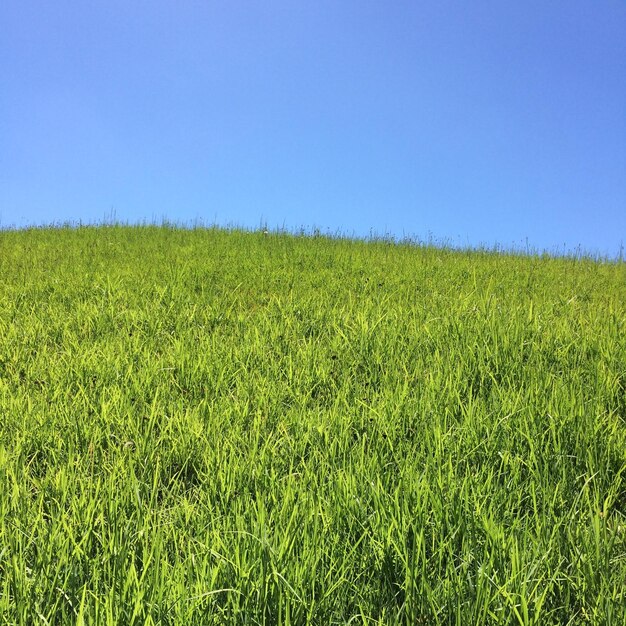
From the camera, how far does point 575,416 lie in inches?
88.7

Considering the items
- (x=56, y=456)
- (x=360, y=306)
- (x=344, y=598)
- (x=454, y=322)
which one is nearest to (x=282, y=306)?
(x=360, y=306)

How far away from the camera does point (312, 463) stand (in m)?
1.97

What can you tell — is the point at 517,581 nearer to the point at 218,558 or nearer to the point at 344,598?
the point at 344,598

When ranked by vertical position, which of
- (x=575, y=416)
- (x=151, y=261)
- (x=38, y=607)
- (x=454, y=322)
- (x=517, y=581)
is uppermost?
(x=151, y=261)

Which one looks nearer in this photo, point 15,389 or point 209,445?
point 209,445

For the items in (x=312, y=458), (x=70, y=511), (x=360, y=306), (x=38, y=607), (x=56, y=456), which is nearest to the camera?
(x=38, y=607)

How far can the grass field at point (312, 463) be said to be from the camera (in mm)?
1320

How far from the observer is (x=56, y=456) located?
7.05 feet

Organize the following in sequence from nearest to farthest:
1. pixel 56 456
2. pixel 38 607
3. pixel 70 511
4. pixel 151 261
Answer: pixel 38 607, pixel 70 511, pixel 56 456, pixel 151 261

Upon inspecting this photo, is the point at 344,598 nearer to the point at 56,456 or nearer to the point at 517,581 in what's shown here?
the point at 517,581

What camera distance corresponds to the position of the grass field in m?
1.32

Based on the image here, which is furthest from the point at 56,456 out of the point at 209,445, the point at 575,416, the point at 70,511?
the point at 575,416

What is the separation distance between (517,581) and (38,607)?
4.13ft

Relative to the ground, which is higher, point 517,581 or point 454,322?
point 454,322
